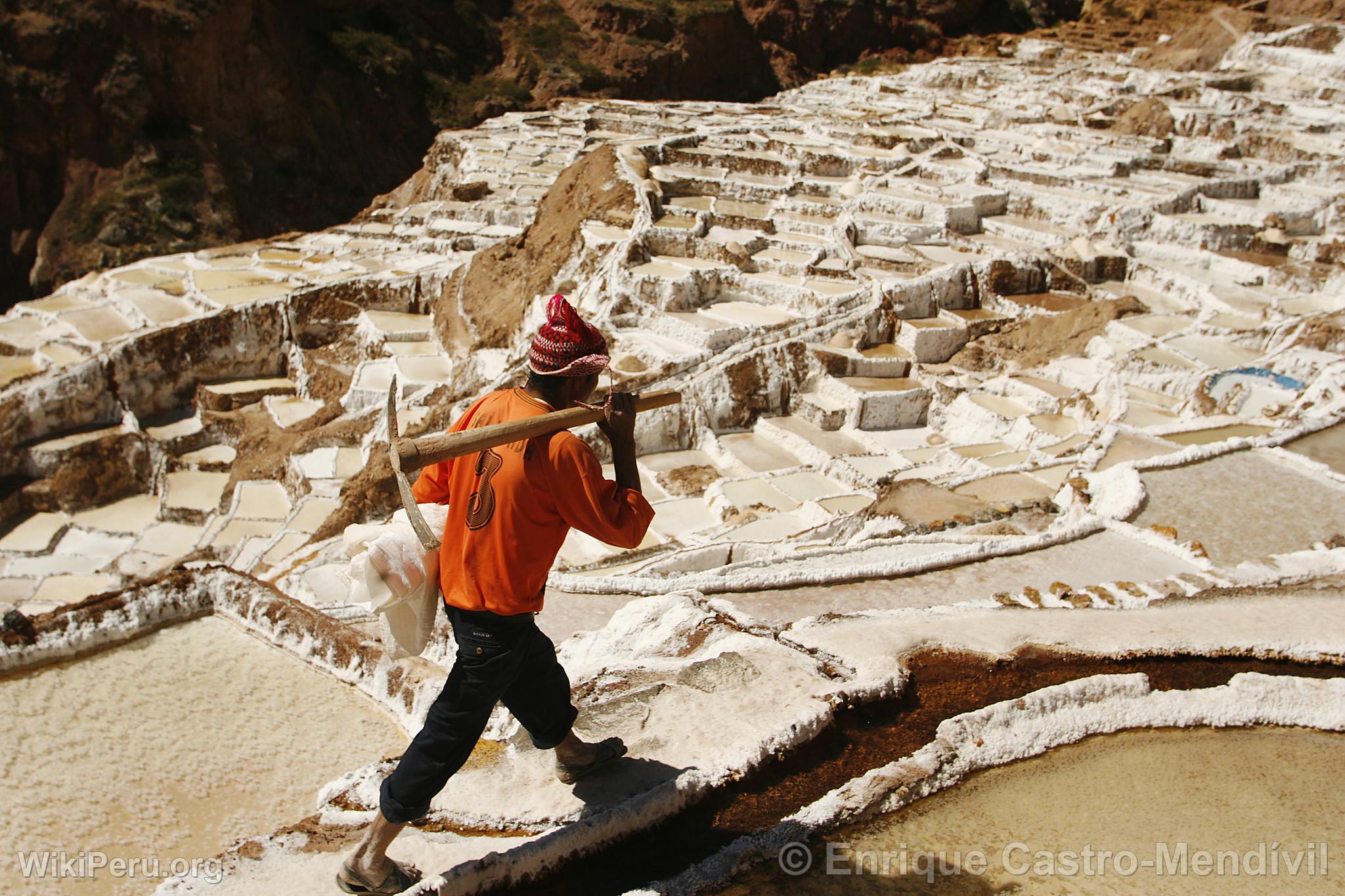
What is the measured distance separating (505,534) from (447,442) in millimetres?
304

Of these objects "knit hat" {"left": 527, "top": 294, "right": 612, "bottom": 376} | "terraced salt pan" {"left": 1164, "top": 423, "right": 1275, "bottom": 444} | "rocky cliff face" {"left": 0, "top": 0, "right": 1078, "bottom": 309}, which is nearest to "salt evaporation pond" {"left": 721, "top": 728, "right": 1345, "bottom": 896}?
"knit hat" {"left": 527, "top": 294, "right": 612, "bottom": 376}

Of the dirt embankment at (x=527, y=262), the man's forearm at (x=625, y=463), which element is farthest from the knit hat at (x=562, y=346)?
the dirt embankment at (x=527, y=262)

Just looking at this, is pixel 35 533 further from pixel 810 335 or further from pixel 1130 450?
pixel 1130 450

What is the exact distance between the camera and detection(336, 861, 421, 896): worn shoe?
2627 millimetres

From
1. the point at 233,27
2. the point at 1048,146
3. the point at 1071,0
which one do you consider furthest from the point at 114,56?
the point at 1071,0

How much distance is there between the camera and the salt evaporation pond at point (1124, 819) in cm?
281

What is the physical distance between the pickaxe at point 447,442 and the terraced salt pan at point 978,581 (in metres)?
2.15

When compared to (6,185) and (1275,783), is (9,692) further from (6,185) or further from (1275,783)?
(6,185)

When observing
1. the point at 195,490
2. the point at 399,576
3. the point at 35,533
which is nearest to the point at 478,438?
the point at 399,576

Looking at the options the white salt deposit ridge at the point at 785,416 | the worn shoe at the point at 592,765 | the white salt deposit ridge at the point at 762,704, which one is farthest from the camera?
the white salt deposit ridge at the point at 785,416

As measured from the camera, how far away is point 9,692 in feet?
12.6

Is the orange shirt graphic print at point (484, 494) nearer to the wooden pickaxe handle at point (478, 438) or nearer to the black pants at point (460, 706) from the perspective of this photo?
the wooden pickaxe handle at point (478, 438)

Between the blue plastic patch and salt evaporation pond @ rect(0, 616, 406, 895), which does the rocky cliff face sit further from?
salt evaporation pond @ rect(0, 616, 406, 895)

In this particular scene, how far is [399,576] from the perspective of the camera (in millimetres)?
2748
